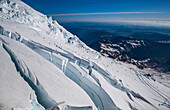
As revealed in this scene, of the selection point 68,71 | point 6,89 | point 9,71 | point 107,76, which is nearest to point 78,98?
point 68,71

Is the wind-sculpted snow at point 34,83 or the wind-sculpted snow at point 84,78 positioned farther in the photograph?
the wind-sculpted snow at point 84,78

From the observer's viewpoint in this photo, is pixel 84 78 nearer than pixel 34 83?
No

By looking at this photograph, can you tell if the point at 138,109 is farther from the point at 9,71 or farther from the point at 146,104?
the point at 9,71

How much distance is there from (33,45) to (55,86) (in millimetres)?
4019

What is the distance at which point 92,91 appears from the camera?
15.7ft

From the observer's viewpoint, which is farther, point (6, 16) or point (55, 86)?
point (6, 16)

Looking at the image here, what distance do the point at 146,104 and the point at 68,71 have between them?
512 cm

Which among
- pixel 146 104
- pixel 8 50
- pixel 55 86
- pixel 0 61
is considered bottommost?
pixel 146 104

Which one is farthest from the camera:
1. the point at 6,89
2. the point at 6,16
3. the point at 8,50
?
the point at 6,16

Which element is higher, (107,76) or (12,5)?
(12,5)

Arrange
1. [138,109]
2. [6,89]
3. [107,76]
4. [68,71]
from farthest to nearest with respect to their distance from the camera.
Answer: [107,76] → [68,71] → [138,109] → [6,89]

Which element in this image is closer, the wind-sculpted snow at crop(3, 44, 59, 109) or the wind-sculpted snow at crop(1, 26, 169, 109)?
the wind-sculpted snow at crop(3, 44, 59, 109)

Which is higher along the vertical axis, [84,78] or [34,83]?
[34,83]

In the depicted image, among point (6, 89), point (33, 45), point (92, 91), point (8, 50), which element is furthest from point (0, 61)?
point (92, 91)
